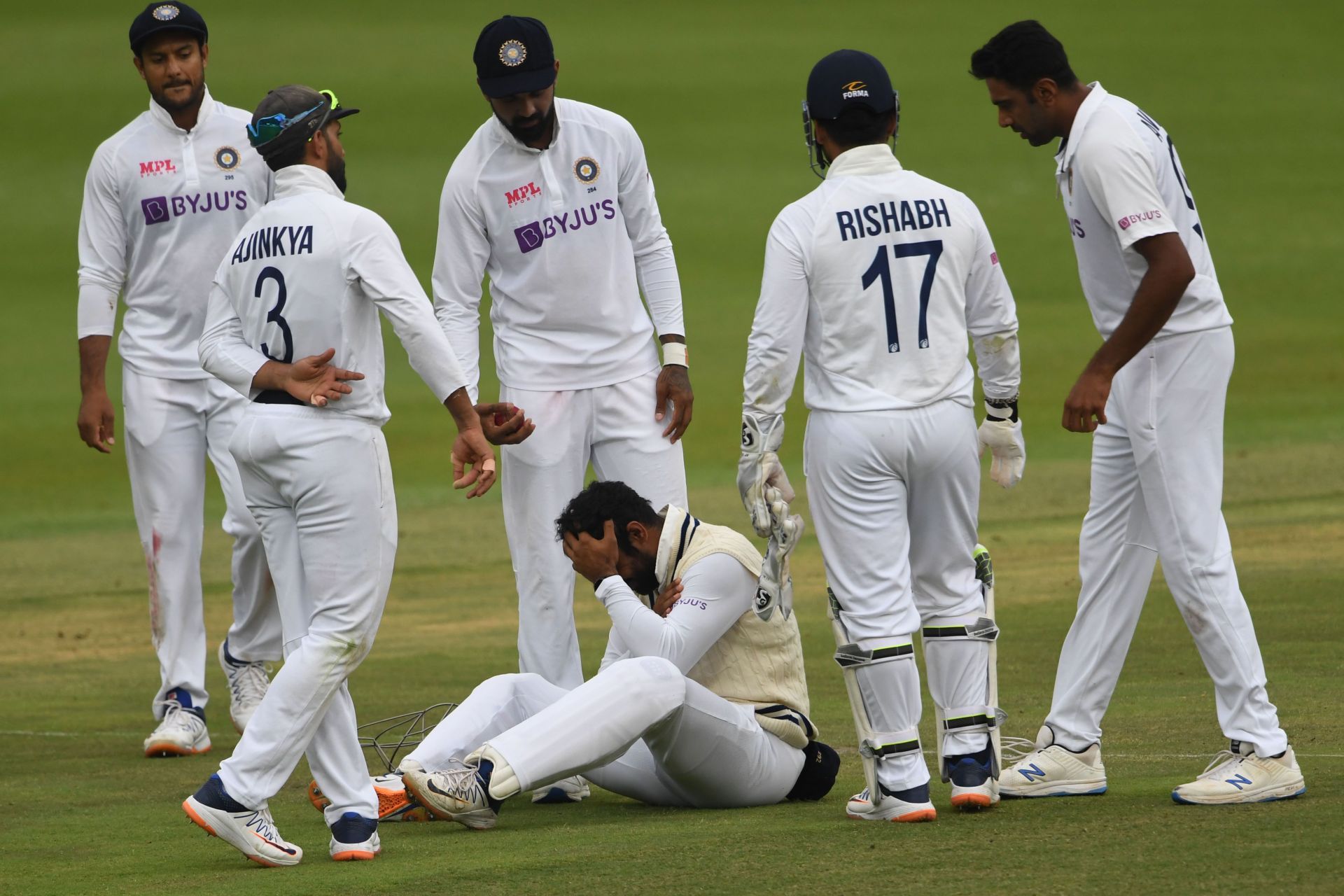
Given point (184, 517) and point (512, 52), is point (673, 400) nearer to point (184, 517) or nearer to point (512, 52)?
point (512, 52)

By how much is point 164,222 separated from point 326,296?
101 inches

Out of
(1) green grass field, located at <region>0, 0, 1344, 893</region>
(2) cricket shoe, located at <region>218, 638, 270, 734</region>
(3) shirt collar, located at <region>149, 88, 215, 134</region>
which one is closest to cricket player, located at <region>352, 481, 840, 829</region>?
(1) green grass field, located at <region>0, 0, 1344, 893</region>

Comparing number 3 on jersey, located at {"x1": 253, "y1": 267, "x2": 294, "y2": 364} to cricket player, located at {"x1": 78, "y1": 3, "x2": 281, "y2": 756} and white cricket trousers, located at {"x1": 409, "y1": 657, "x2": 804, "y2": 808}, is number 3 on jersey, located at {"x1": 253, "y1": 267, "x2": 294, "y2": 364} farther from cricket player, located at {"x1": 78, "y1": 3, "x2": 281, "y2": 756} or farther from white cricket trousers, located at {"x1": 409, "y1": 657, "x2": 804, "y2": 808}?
cricket player, located at {"x1": 78, "y1": 3, "x2": 281, "y2": 756}

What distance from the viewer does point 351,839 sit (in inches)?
173

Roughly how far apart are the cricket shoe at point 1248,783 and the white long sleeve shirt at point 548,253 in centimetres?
227

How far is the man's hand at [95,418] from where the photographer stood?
6.78 metres

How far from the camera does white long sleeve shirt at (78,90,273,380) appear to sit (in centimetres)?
675

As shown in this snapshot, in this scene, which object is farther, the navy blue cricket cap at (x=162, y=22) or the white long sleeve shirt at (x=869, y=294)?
the navy blue cricket cap at (x=162, y=22)

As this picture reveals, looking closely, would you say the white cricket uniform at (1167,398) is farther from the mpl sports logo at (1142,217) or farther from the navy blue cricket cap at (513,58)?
the navy blue cricket cap at (513,58)

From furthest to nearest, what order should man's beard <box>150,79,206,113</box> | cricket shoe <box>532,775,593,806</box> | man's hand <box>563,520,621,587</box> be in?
man's beard <box>150,79,206,113</box>
cricket shoe <box>532,775,593,806</box>
man's hand <box>563,520,621,587</box>

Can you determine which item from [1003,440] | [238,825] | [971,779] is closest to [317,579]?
[238,825]

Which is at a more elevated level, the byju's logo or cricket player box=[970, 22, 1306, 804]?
the byju's logo

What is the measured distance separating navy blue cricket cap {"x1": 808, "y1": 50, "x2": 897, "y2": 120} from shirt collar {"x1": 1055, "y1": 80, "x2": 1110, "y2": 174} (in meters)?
0.49

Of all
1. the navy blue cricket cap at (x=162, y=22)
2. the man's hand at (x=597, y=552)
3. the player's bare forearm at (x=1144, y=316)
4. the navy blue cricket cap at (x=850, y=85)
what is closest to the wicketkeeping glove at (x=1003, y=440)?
the player's bare forearm at (x=1144, y=316)
